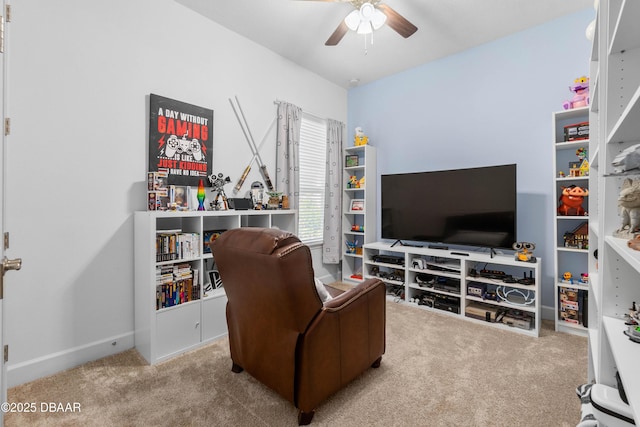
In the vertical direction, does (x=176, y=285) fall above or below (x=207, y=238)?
below

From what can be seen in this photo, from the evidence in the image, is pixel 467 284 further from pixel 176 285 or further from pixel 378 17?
pixel 176 285

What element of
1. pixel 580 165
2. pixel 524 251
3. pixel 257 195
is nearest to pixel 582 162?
pixel 580 165

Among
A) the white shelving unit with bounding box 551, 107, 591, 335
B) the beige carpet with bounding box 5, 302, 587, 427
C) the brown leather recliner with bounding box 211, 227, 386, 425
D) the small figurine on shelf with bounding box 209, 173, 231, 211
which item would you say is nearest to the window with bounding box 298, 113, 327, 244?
the small figurine on shelf with bounding box 209, 173, 231, 211

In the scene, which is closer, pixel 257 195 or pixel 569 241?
pixel 569 241

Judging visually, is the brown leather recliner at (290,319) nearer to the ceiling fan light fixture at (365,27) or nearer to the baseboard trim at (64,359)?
the baseboard trim at (64,359)

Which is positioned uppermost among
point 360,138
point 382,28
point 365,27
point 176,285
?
point 382,28

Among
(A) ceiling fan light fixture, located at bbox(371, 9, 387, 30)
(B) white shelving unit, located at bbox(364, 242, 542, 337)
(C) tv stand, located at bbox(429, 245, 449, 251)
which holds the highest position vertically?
(A) ceiling fan light fixture, located at bbox(371, 9, 387, 30)

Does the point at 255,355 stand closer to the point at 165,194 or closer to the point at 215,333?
the point at 215,333

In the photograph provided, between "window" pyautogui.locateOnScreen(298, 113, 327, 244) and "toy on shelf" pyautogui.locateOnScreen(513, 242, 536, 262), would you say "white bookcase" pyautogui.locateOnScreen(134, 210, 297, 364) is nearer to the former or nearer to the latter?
"window" pyautogui.locateOnScreen(298, 113, 327, 244)

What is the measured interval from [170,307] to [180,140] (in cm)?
143

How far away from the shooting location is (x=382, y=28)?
3.02m

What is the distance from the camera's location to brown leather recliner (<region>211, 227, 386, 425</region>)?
1468mm

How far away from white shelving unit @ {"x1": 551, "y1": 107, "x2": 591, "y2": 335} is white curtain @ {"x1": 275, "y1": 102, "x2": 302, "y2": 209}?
2601mm

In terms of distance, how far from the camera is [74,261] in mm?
2156
